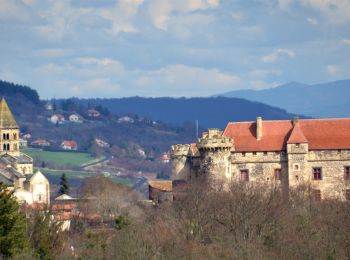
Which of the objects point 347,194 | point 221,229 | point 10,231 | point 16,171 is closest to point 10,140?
point 16,171

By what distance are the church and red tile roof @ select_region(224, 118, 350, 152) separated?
1724 centimetres

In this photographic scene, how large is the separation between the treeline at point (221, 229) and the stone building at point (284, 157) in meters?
1.34

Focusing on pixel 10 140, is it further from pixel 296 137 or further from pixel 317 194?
pixel 317 194

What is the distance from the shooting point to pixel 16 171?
110438 millimetres

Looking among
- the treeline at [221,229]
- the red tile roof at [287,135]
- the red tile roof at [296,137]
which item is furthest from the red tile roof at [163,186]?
the red tile roof at [296,137]

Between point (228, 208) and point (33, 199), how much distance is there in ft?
110

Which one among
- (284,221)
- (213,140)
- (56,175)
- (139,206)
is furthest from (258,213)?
(56,175)

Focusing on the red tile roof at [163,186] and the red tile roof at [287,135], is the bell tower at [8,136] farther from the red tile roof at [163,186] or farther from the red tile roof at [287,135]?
the red tile roof at [287,135]

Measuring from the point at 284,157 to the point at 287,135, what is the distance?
1.67m

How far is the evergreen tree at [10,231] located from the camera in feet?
179

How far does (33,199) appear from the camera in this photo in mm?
102375

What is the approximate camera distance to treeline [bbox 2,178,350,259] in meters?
57.6

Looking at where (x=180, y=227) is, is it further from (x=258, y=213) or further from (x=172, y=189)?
(x=172, y=189)

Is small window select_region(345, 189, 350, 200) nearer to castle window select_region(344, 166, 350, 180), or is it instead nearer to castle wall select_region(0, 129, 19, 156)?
castle window select_region(344, 166, 350, 180)
